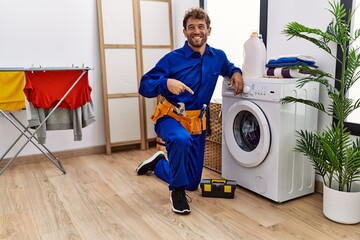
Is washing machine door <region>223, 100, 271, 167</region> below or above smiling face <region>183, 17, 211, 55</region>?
below

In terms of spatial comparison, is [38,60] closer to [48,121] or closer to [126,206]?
[48,121]

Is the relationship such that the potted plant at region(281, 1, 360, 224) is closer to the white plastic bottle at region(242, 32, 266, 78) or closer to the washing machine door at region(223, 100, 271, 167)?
the washing machine door at region(223, 100, 271, 167)

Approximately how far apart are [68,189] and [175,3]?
252cm

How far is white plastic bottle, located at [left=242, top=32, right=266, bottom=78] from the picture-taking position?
246 cm

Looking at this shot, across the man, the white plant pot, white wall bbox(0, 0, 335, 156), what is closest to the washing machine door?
the man

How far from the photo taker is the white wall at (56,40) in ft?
10.4

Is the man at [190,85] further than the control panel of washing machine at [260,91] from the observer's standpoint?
Yes

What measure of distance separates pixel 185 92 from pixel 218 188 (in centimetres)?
74

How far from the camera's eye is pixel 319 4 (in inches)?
92.9

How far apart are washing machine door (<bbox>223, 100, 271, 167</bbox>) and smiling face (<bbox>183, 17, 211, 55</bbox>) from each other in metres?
0.53

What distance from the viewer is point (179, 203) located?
2.21 meters

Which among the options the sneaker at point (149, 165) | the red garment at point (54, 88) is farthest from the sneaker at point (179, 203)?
the red garment at point (54, 88)

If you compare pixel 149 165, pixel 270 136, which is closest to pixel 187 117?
pixel 270 136

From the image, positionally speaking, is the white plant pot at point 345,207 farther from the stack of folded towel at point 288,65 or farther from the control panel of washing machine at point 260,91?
the stack of folded towel at point 288,65
